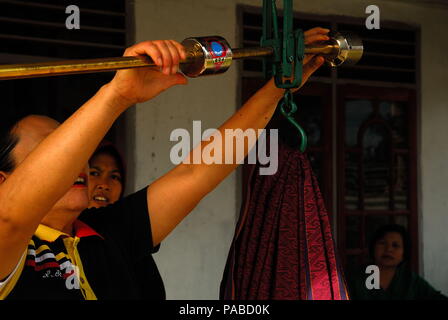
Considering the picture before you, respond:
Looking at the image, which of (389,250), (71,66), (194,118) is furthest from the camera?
(389,250)

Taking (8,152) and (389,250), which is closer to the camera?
(8,152)

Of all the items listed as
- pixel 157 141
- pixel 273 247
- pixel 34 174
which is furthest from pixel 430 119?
pixel 34 174

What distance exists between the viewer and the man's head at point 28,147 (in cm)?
169

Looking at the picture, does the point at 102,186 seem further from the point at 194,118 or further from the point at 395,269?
the point at 395,269

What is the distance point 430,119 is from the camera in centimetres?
475

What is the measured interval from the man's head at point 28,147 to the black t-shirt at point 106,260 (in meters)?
0.09

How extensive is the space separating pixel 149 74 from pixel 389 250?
3197mm

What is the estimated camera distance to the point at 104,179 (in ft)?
10.5

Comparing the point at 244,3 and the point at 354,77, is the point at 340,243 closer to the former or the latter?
the point at 354,77

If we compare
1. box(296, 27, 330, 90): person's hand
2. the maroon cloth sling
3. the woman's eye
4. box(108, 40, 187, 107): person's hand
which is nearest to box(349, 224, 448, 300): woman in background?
the woman's eye

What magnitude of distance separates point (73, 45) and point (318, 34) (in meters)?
2.38

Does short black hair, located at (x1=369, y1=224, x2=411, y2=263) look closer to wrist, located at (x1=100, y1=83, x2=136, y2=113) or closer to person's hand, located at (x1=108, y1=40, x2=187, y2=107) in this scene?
person's hand, located at (x1=108, y1=40, x2=187, y2=107)

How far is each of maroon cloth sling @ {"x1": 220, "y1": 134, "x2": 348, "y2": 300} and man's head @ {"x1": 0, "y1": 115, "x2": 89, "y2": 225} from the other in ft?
1.44

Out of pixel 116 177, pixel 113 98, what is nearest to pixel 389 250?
pixel 116 177
